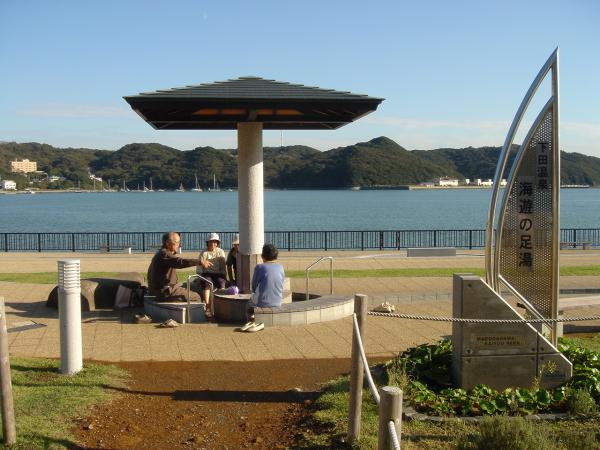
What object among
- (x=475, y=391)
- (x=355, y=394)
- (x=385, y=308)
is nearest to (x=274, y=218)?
(x=385, y=308)

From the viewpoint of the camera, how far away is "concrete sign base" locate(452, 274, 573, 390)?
21.5 feet

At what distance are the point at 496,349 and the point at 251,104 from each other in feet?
19.2

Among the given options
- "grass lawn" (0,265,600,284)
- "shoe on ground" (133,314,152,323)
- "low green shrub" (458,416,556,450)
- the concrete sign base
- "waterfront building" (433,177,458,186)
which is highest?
"waterfront building" (433,177,458,186)

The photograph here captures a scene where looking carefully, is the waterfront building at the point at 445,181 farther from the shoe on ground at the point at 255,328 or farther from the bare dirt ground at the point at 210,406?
the bare dirt ground at the point at 210,406

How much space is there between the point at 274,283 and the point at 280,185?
162 metres

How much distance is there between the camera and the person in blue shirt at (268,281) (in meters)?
10.0

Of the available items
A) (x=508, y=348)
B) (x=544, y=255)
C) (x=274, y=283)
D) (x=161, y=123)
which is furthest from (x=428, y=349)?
(x=161, y=123)

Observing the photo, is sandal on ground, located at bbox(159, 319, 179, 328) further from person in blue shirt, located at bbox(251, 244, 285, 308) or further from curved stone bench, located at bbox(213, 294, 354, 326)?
person in blue shirt, located at bbox(251, 244, 285, 308)

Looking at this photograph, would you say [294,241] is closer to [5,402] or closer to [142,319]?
[142,319]

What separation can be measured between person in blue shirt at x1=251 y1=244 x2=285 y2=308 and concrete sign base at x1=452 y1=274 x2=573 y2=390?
12.6ft

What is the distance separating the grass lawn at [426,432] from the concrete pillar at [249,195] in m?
5.88

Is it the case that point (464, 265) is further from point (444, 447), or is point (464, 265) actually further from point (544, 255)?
point (444, 447)

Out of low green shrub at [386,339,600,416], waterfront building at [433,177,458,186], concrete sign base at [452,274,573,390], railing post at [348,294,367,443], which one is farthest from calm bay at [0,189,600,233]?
railing post at [348,294,367,443]

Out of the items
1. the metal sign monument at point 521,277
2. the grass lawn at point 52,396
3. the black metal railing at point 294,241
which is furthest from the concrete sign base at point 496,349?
the black metal railing at point 294,241
